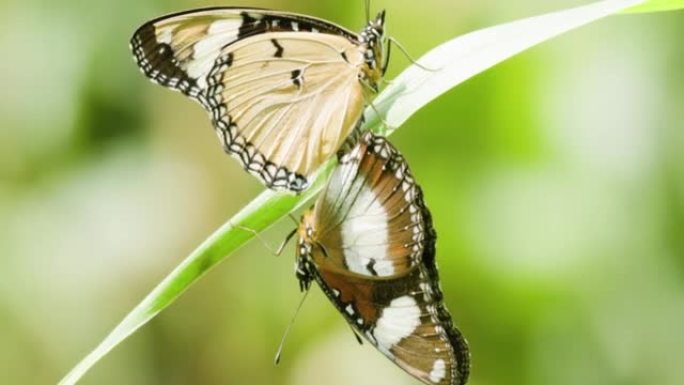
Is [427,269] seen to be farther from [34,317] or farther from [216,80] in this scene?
[34,317]

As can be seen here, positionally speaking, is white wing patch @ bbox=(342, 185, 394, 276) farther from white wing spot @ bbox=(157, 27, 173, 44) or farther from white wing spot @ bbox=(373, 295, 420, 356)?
white wing spot @ bbox=(157, 27, 173, 44)

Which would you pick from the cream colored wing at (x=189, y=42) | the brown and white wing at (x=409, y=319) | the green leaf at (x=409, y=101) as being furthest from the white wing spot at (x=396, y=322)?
the cream colored wing at (x=189, y=42)

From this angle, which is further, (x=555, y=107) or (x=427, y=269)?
(x=555, y=107)

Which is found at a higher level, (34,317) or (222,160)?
(222,160)

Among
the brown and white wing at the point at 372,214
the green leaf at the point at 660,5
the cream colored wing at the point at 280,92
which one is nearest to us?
the green leaf at the point at 660,5

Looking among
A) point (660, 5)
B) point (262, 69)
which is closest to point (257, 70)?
point (262, 69)

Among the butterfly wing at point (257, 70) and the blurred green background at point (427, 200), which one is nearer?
the butterfly wing at point (257, 70)

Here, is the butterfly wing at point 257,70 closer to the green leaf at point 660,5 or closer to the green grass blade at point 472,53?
the green grass blade at point 472,53

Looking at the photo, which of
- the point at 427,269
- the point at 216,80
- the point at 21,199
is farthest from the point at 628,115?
the point at 21,199
